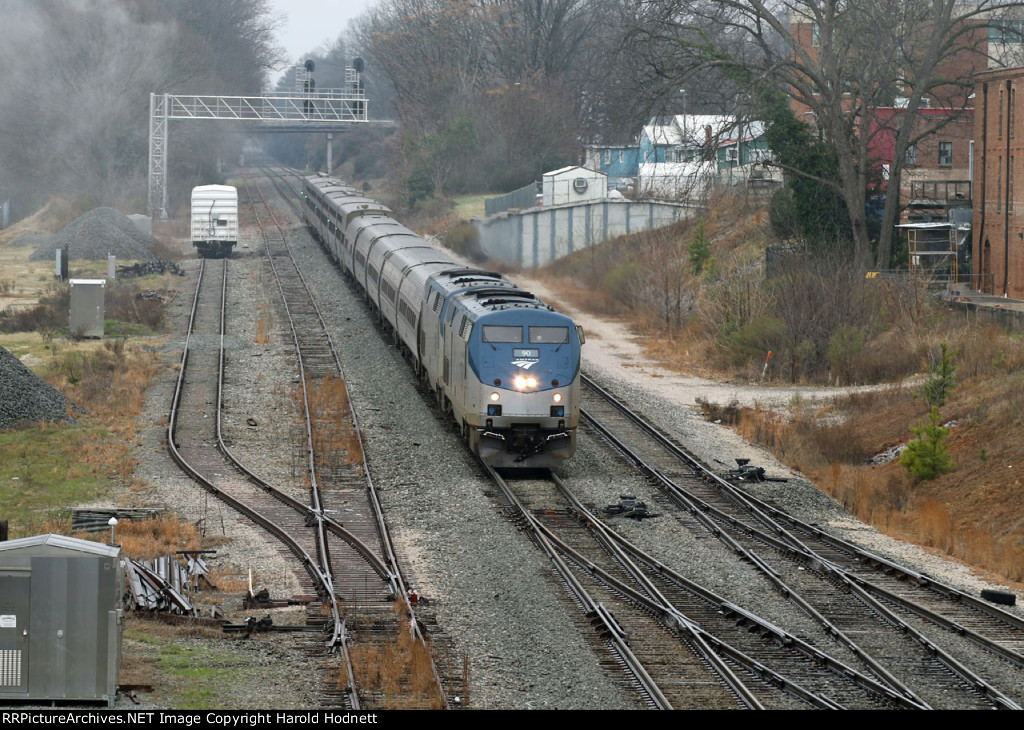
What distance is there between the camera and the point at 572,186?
56719 mm

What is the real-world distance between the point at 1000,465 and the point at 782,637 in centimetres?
954

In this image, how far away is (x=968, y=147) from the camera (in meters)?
56.7

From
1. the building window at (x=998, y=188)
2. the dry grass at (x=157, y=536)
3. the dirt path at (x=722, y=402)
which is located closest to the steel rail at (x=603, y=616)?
the dirt path at (x=722, y=402)

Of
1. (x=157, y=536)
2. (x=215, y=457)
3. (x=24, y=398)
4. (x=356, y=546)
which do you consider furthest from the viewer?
(x=24, y=398)

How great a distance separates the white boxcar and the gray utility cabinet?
141 ft

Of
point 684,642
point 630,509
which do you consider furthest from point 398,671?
point 630,509

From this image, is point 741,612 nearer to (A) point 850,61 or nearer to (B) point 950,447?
(B) point 950,447

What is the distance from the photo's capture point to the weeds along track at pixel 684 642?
12156 millimetres

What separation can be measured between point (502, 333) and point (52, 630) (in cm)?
1145

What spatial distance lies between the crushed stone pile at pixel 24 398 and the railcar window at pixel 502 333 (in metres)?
9.53

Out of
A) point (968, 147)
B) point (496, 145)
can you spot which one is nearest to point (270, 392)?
point (968, 147)

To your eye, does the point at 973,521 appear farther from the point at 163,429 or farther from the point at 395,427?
the point at 163,429

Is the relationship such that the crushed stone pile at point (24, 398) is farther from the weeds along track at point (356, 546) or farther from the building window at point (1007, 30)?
the building window at point (1007, 30)

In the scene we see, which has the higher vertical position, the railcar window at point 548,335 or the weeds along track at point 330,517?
the railcar window at point 548,335
